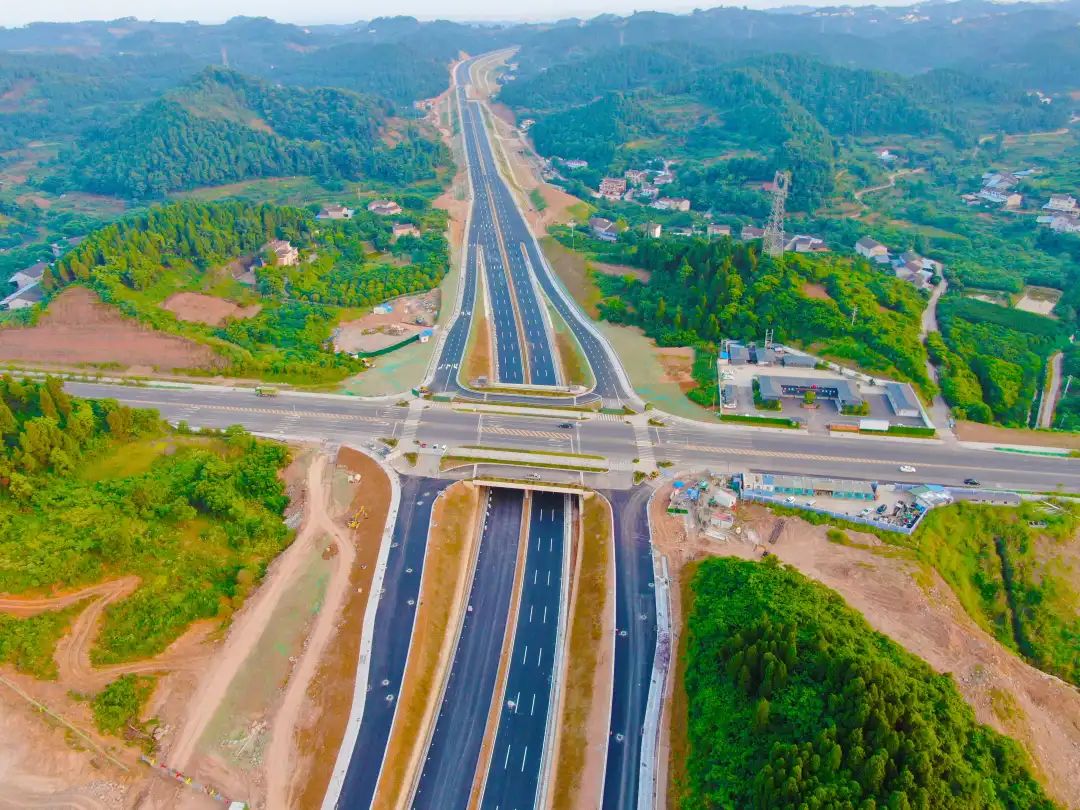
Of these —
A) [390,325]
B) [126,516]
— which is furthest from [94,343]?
[126,516]

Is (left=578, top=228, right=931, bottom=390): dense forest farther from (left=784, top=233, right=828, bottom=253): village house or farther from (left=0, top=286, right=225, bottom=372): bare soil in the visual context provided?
(left=0, top=286, right=225, bottom=372): bare soil

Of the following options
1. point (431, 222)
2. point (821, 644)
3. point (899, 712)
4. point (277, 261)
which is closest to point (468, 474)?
point (821, 644)

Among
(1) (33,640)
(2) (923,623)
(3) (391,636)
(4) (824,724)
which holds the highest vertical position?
(4) (824,724)

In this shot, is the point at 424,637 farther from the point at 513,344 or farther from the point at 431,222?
the point at 431,222

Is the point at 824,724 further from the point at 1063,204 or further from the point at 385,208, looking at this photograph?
the point at 1063,204

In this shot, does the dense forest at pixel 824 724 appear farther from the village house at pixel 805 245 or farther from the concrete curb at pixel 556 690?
the village house at pixel 805 245

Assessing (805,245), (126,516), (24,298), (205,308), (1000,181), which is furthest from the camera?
(1000,181)

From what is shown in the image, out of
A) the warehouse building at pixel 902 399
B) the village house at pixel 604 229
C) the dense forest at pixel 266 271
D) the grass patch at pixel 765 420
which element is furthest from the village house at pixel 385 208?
the warehouse building at pixel 902 399
